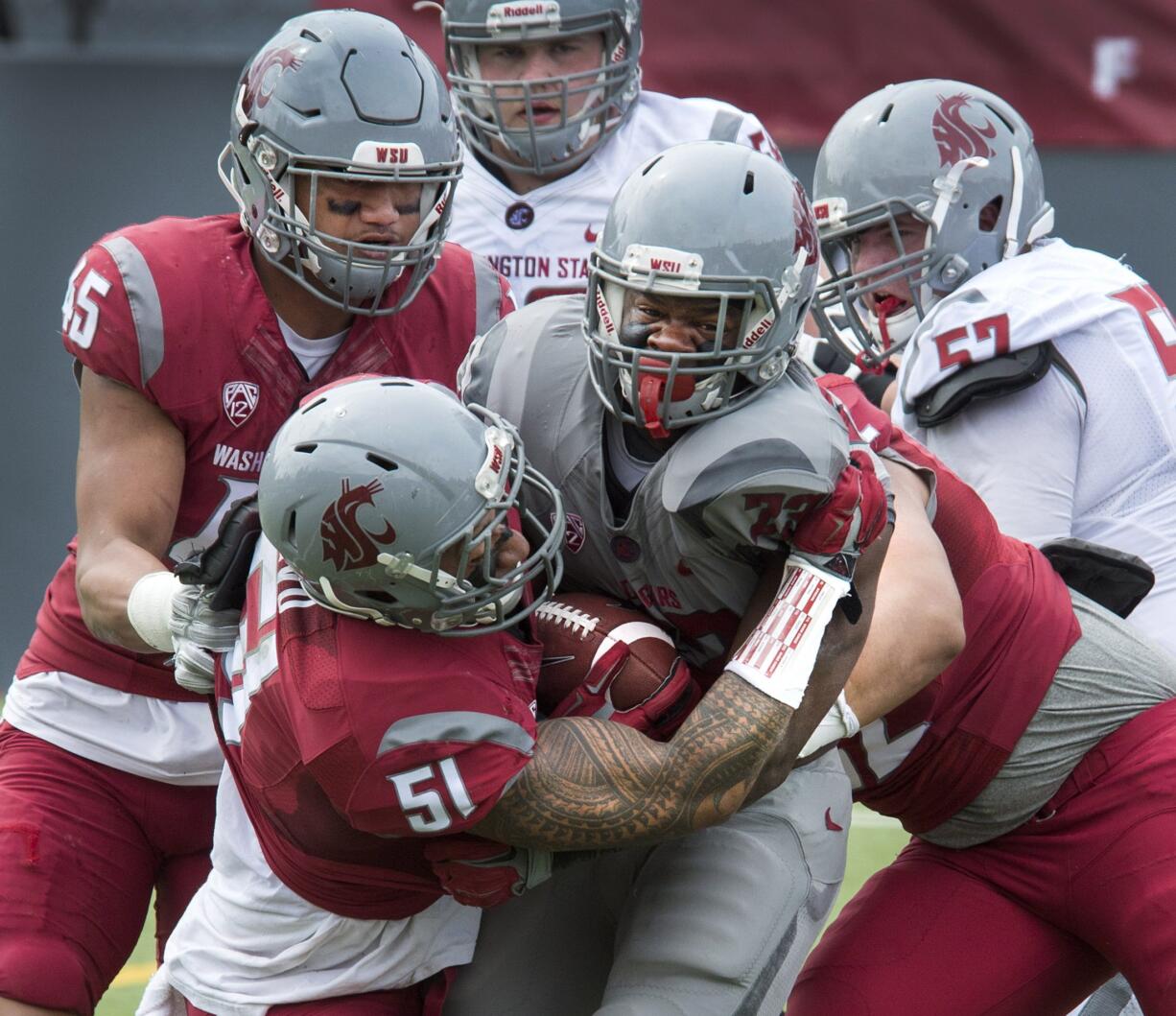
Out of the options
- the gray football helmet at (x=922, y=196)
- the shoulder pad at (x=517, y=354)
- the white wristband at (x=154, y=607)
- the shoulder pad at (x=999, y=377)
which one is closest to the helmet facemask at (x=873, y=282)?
the gray football helmet at (x=922, y=196)

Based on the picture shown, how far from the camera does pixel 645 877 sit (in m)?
2.71

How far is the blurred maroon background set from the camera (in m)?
7.44

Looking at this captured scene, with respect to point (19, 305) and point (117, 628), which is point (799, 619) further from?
point (19, 305)

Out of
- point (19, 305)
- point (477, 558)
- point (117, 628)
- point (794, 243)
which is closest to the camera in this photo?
point (477, 558)

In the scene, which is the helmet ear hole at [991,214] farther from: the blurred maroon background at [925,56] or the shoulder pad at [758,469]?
the blurred maroon background at [925,56]

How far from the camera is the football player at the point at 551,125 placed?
4.11 meters

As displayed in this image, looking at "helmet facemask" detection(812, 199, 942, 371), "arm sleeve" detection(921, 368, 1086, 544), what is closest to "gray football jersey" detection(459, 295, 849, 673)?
"arm sleeve" detection(921, 368, 1086, 544)

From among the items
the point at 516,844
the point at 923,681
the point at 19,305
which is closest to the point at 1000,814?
the point at 923,681

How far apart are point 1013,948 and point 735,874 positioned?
683 millimetres

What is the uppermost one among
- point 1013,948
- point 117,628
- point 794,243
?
point 794,243

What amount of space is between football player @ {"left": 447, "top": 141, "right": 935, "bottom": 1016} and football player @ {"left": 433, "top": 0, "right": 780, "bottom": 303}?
4.91ft

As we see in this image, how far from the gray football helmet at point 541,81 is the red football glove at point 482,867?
7.07 feet

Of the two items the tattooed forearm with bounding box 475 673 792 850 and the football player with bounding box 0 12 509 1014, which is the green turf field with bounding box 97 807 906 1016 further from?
the tattooed forearm with bounding box 475 673 792 850

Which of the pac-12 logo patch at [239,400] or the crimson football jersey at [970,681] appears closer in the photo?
the crimson football jersey at [970,681]
